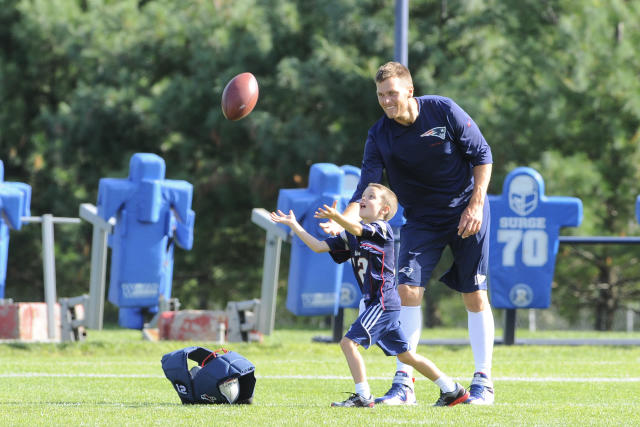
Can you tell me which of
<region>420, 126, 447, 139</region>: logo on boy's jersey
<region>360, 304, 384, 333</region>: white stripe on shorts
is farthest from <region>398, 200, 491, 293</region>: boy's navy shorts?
<region>420, 126, 447, 139</region>: logo on boy's jersey

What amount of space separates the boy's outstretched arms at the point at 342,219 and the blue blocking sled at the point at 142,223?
6.53 metres

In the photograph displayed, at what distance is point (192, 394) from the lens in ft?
19.1

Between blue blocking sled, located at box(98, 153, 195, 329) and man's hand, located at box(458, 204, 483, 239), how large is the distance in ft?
21.2

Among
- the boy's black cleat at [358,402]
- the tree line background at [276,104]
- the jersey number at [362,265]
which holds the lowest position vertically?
the boy's black cleat at [358,402]

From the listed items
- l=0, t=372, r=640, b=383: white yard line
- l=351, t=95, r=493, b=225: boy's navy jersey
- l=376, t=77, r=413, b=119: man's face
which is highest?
l=376, t=77, r=413, b=119: man's face

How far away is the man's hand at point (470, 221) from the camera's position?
5.88 metres

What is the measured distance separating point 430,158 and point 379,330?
98cm

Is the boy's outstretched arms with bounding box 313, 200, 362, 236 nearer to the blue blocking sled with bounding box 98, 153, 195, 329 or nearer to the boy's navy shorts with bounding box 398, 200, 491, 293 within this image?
the boy's navy shorts with bounding box 398, 200, 491, 293

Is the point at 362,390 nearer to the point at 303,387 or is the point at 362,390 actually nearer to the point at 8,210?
the point at 303,387

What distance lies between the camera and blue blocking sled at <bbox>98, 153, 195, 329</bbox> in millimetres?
11828

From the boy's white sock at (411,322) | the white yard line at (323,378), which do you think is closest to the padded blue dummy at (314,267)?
the white yard line at (323,378)

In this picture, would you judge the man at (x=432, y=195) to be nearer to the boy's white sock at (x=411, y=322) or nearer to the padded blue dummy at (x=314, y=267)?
the boy's white sock at (x=411, y=322)

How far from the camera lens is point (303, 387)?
719 cm

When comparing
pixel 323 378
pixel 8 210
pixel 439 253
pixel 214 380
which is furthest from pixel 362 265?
pixel 8 210
